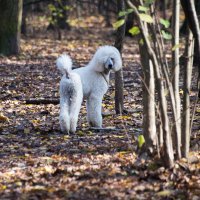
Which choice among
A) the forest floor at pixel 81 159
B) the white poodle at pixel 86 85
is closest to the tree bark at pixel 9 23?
the forest floor at pixel 81 159

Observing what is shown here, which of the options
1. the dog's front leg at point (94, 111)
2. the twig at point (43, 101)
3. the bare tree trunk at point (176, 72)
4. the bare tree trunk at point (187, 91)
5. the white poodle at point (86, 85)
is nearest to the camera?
the bare tree trunk at point (176, 72)

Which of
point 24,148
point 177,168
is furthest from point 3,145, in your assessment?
point 177,168

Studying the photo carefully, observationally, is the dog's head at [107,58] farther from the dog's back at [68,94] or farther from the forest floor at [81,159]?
the forest floor at [81,159]

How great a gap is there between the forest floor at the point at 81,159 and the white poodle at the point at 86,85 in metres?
0.28

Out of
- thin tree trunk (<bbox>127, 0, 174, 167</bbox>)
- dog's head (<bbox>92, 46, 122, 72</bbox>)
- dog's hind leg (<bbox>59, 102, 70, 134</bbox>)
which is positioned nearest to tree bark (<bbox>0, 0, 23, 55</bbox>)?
dog's head (<bbox>92, 46, 122, 72</bbox>)

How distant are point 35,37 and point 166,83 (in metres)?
24.8

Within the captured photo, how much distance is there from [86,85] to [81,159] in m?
2.33

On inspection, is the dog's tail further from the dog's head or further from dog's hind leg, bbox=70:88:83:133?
the dog's head

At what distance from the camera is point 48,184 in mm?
5953

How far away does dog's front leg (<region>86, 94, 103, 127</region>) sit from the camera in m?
9.21

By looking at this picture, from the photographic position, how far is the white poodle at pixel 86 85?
8.63 meters

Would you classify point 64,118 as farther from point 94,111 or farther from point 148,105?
point 148,105

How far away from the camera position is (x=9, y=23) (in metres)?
19.6

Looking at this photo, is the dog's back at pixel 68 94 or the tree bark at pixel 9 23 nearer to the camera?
the dog's back at pixel 68 94
